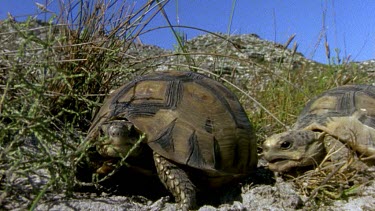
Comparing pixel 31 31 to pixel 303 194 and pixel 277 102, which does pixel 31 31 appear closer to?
pixel 303 194

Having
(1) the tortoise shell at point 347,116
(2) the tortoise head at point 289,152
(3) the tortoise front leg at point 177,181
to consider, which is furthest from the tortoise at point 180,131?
(1) the tortoise shell at point 347,116

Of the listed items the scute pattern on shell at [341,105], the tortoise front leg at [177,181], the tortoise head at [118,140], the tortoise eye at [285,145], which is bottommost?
the tortoise front leg at [177,181]

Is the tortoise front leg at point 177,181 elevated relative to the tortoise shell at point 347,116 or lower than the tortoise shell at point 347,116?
lower

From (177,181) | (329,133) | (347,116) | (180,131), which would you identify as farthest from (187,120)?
(347,116)

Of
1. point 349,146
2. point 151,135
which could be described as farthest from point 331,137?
point 151,135

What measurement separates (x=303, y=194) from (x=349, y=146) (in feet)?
1.74

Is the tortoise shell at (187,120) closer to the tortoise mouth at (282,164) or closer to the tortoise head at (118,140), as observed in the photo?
the tortoise head at (118,140)

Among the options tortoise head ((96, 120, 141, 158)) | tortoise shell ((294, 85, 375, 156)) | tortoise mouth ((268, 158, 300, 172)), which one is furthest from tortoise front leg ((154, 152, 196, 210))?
tortoise shell ((294, 85, 375, 156))

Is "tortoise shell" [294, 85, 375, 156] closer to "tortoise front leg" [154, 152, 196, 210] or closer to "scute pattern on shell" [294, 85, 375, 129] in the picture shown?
"scute pattern on shell" [294, 85, 375, 129]

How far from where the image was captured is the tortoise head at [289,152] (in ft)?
9.68

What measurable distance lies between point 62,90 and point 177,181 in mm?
1064

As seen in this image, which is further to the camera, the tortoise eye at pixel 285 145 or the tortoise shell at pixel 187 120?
the tortoise eye at pixel 285 145

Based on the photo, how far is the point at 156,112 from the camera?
2449 mm

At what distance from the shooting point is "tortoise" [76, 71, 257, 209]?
7.70 ft
